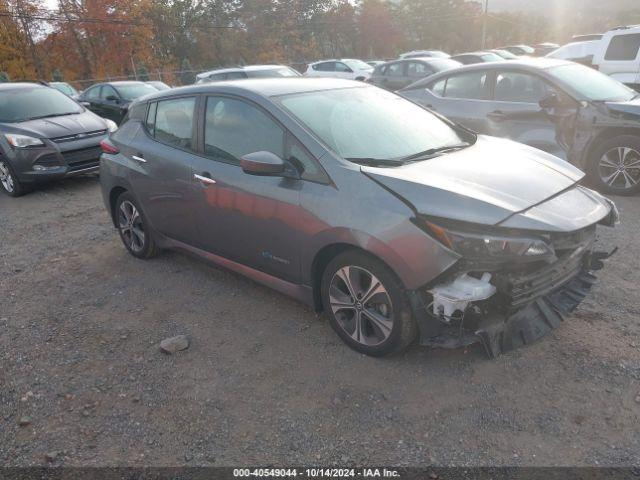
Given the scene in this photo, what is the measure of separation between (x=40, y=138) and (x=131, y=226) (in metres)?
3.79

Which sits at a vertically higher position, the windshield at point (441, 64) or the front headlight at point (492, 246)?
the front headlight at point (492, 246)

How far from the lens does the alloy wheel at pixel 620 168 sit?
572 cm

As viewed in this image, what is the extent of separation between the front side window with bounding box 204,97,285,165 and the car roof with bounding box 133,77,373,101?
3.7 inches

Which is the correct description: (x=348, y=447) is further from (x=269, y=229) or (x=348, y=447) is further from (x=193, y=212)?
(x=193, y=212)

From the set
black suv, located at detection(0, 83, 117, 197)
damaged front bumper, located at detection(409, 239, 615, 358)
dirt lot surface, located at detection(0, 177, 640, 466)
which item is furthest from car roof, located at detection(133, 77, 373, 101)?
black suv, located at detection(0, 83, 117, 197)

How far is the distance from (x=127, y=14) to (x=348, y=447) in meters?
42.2

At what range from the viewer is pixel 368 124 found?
3520 millimetres

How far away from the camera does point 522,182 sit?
117 inches

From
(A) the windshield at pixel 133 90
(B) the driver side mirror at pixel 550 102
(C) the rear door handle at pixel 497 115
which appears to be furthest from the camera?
(A) the windshield at pixel 133 90

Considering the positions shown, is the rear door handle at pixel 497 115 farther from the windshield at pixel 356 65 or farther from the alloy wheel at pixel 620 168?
the windshield at pixel 356 65

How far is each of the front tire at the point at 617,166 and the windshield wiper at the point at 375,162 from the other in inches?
156

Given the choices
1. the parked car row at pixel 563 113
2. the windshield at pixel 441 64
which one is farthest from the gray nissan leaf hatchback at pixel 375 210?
the windshield at pixel 441 64

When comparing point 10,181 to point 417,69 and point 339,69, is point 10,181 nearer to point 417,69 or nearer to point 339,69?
point 417,69

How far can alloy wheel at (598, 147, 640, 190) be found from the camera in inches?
225
